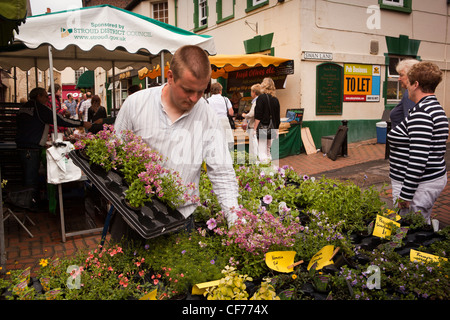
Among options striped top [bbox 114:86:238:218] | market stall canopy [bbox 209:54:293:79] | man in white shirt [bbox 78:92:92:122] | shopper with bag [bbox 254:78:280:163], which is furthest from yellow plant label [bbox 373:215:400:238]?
man in white shirt [bbox 78:92:92:122]

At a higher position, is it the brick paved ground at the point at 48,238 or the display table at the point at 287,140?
the display table at the point at 287,140

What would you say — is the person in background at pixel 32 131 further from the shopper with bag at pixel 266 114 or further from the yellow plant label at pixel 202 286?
the yellow plant label at pixel 202 286

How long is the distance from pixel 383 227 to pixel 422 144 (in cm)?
88

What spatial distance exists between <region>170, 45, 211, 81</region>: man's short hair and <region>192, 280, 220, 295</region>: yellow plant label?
99 cm

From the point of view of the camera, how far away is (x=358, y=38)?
1204 centimetres

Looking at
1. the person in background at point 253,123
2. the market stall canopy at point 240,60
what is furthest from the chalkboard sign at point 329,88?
the person in background at point 253,123

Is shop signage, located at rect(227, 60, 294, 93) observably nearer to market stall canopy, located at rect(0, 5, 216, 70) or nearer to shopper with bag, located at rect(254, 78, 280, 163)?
shopper with bag, located at rect(254, 78, 280, 163)

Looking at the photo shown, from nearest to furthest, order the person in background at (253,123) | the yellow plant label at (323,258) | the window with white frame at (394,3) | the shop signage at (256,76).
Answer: the yellow plant label at (323,258), the person in background at (253,123), the shop signage at (256,76), the window with white frame at (394,3)

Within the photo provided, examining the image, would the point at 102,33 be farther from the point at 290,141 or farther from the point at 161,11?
the point at 161,11

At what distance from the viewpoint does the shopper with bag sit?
27.2ft

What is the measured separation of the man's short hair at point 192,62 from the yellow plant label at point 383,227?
60.6 inches

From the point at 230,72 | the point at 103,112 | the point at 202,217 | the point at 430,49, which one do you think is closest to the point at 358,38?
the point at 430,49

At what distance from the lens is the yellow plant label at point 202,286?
5.49ft

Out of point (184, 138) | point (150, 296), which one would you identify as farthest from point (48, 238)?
point (150, 296)
